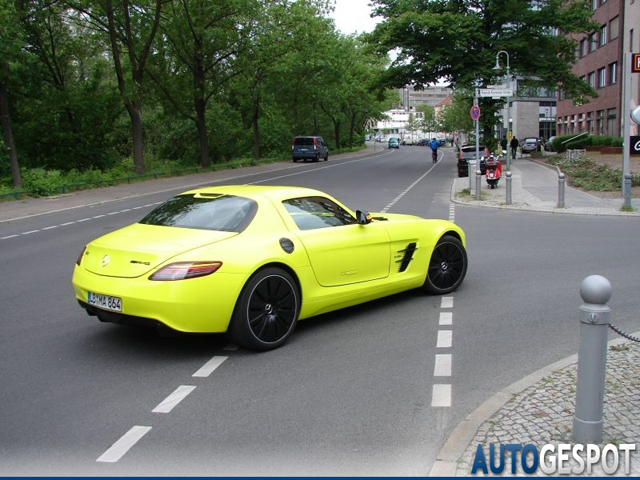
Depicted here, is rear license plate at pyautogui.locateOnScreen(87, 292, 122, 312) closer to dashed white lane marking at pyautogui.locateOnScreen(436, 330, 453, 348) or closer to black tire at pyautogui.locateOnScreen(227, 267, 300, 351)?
black tire at pyautogui.locateOnScreen(227, 267, 300, 351)

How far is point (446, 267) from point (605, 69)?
172ft

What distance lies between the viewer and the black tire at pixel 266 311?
5.50 metres

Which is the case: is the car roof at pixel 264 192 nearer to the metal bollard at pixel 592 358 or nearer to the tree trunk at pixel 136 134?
the metal bollard at pixel 592 358

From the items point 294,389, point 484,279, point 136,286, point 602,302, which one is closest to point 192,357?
point 136,286

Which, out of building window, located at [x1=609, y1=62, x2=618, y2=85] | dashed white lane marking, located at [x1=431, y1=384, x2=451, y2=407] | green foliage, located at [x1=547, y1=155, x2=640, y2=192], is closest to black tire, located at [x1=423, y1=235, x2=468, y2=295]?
dashed white lane marking, located at [x1=431, y1=384, x2=451, y2=407]

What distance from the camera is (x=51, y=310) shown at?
730cm

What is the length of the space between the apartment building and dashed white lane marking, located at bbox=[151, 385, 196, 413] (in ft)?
147

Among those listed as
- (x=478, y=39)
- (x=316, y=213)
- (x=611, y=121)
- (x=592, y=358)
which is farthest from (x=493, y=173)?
(x=611, y=121)

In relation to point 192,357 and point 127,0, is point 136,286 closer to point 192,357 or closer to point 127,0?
point 192,357

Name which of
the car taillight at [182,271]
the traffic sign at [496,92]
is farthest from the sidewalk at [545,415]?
the traffic sign at [496,92]

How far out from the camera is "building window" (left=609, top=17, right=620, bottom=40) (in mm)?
49812

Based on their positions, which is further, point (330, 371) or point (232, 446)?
point (330, 371)

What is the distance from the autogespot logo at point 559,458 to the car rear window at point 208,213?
3.10m

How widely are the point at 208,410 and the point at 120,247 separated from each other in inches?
73.9
